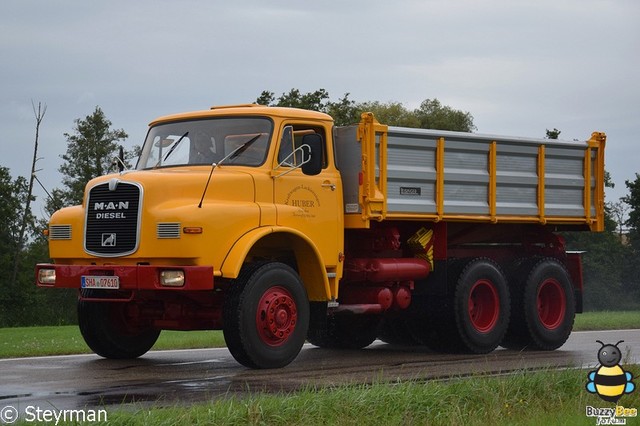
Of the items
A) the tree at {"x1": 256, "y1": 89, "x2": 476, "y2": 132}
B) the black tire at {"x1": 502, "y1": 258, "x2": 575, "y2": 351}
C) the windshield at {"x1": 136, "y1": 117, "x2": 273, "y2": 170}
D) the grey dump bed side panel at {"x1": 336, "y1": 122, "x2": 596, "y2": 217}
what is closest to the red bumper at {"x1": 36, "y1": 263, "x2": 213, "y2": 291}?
the windshield at {"x1": 136, "y1": 117, "x2": 273, "y2": 170}

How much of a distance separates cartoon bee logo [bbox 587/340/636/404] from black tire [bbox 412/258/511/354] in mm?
5074

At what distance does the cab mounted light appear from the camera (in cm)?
1259

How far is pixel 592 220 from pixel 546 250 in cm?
89

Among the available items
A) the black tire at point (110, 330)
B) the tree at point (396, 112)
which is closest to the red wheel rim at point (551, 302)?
the black tire at point (110, 330)

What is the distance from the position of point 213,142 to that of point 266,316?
2.41 metres

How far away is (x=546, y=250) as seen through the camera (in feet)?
59.5

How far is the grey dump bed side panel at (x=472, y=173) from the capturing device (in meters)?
15.2

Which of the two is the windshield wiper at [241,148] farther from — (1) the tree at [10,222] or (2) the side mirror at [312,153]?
(1) the tree at [10,222]

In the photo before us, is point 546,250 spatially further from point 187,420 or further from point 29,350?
point 187,420

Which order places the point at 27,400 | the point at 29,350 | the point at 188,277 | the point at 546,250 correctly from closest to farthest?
1. the point at 27,400
2. the point at 188,277
3. the point at 29,350
4. the point at 546,250

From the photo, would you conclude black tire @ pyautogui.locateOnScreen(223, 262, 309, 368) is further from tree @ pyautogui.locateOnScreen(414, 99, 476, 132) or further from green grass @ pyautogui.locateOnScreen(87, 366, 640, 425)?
tree @ pyautogui.locateOnScreen(414, 99, 476, 132)

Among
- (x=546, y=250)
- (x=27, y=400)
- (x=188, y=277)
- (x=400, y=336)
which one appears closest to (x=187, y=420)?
(x=27, y=400)

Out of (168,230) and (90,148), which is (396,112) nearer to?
(90,148)

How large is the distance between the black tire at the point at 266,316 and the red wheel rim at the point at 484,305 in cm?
365
